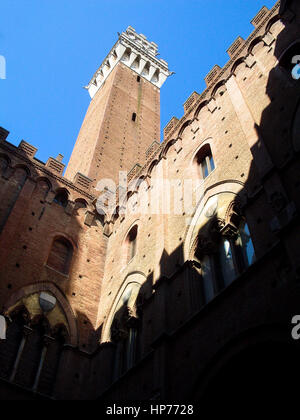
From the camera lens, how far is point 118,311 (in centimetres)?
1070

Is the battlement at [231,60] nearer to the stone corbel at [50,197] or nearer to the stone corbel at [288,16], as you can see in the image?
the stone corbel at [288,16]

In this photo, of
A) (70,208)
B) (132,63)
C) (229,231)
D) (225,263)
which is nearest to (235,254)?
(225,263)

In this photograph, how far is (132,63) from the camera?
30328 mm

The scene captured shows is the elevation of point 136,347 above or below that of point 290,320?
above

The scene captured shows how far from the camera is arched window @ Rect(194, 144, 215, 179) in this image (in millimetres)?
10512

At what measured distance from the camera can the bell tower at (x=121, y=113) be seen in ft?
67.2

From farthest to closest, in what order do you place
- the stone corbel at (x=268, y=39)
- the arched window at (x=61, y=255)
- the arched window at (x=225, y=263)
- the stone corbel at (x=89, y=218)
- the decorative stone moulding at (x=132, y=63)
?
the decorative stone moulding at (x=132, y=63), the stone corbel at (x=89, y=218), the arched window at (x=61, y=255), the stone corbel at (x=268, y=39), the arched window at (x=225, y=263)

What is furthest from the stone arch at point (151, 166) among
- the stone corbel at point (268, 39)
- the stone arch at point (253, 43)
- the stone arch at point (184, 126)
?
the stone corbel at point (268, 39)

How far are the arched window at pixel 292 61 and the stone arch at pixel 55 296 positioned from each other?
7483mm

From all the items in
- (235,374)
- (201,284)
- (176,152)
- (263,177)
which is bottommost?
(235,374)

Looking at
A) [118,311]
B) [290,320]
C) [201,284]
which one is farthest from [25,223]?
[290,320]
